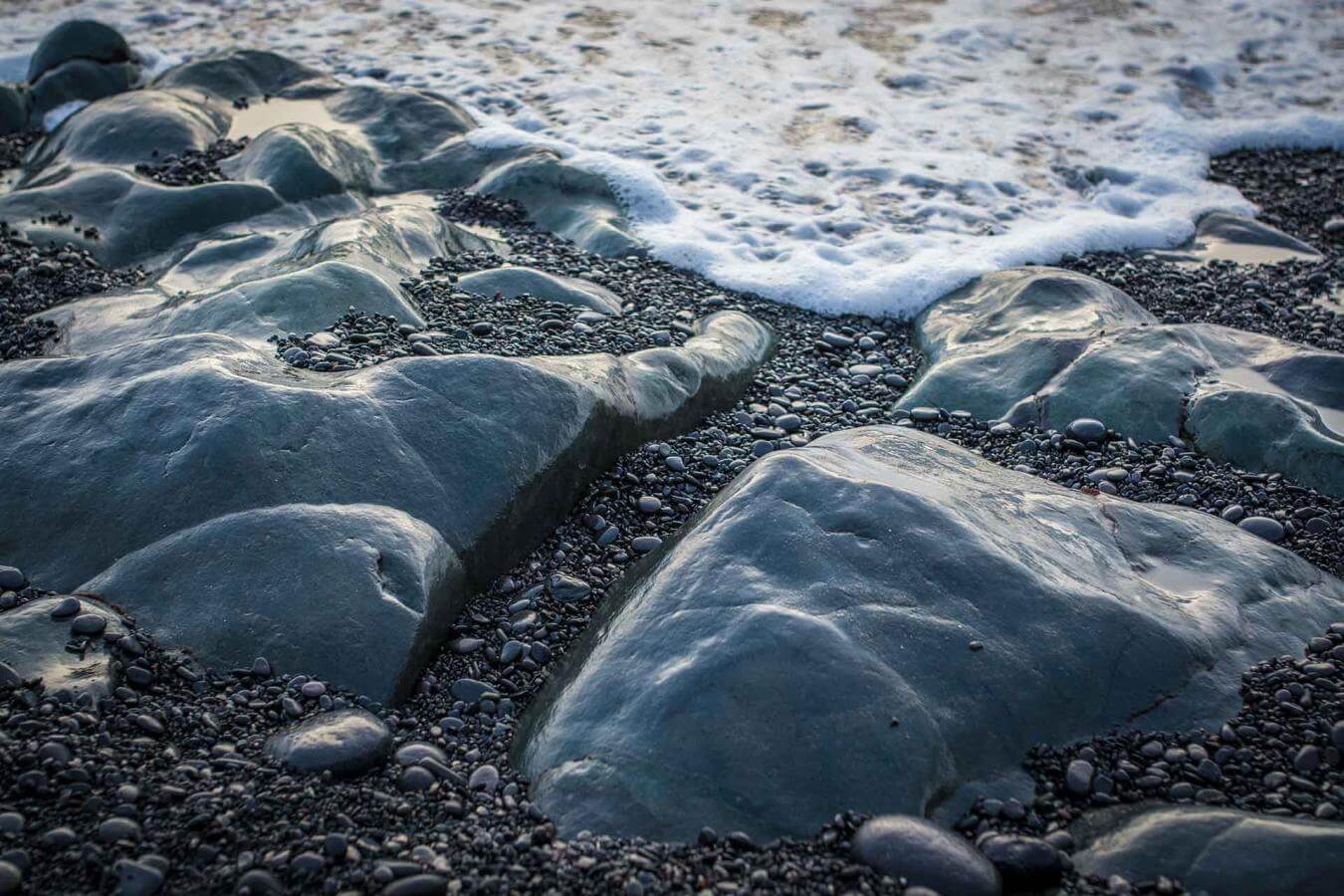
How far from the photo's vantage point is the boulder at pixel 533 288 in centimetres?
620

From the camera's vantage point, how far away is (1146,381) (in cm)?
552

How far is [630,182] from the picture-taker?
8.28 m

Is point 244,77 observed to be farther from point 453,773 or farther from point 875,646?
point 875,646

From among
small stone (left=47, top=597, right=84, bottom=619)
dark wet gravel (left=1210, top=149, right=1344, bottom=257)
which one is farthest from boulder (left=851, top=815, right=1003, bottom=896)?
dark wet gravel (left=1210, top=149, right=1344, bottom=257)

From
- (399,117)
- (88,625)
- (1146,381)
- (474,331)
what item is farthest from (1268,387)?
(399,117)

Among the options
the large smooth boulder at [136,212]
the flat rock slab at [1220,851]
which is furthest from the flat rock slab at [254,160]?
the flat rock slab at [1220,851]

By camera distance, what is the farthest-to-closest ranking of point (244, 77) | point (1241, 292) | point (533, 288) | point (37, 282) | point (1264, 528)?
point (244, 77) → point (1241, 292) → point (37, 282) → point (533, 288) → point (1264, 528)

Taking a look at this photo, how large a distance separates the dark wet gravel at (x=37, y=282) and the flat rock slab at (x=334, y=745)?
3.40 metres

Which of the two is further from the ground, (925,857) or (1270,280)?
(1270,280)

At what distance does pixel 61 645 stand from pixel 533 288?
3.38 meters

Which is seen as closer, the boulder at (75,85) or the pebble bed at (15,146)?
the pebble bed at (15,146)

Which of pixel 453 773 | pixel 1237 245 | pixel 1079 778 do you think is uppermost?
pixel 1237 245

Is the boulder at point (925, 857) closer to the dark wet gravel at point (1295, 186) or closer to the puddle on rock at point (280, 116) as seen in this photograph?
the dark wet gravel at point (1295, 186)

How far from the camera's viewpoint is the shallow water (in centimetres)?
780
